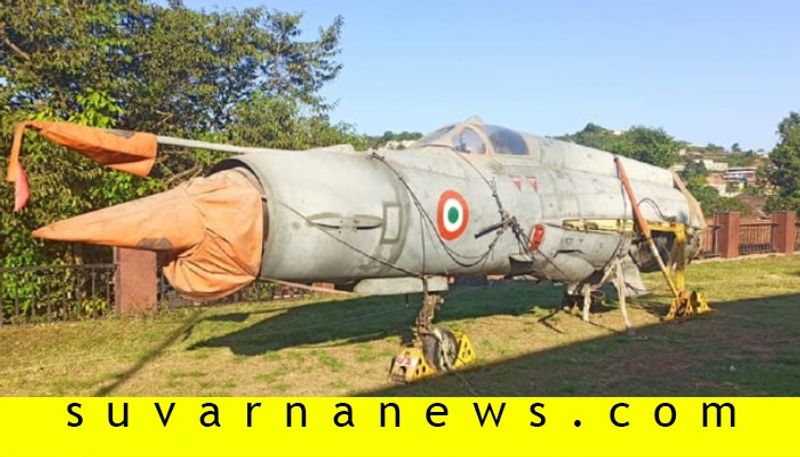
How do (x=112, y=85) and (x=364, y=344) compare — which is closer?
(x=364, y=344)

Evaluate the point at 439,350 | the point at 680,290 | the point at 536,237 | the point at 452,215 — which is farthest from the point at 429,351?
the point at 680,290

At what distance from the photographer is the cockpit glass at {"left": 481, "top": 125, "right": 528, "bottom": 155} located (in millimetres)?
9289

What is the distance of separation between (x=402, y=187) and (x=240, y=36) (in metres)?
19.1

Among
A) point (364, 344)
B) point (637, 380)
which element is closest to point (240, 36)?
point (364, 344)

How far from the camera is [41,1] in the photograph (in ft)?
52.9

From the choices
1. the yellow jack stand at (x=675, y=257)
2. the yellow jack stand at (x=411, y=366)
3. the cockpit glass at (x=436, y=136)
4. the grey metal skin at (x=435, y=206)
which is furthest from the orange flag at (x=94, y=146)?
the yellow jack stand at (x=675, y=257)

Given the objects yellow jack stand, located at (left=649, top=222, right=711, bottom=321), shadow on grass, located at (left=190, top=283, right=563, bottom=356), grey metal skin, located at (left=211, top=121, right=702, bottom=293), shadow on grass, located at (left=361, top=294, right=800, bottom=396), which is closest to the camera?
grey metal skin, located at (left=211, top=121, right=702, bottom=293)

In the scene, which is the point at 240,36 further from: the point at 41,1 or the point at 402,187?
the point at 402,187

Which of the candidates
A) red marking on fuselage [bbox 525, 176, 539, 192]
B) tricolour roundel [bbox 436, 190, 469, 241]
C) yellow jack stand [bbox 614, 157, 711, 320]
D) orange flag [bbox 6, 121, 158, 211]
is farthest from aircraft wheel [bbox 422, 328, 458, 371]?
yellow jack stand [bbox 614, 157, 711, 320]

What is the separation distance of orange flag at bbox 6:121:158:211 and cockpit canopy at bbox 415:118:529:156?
3.99 m

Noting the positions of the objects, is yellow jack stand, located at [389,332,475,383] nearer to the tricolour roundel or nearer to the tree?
the tricolour roundel

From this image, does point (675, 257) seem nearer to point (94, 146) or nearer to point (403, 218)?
point (403, 218)

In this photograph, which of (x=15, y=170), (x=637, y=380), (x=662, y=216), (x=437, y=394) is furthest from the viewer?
(x=662, y=216)

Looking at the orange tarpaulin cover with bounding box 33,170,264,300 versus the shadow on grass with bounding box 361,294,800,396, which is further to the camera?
the shadow on grass with bounding box 361,294,800,396
